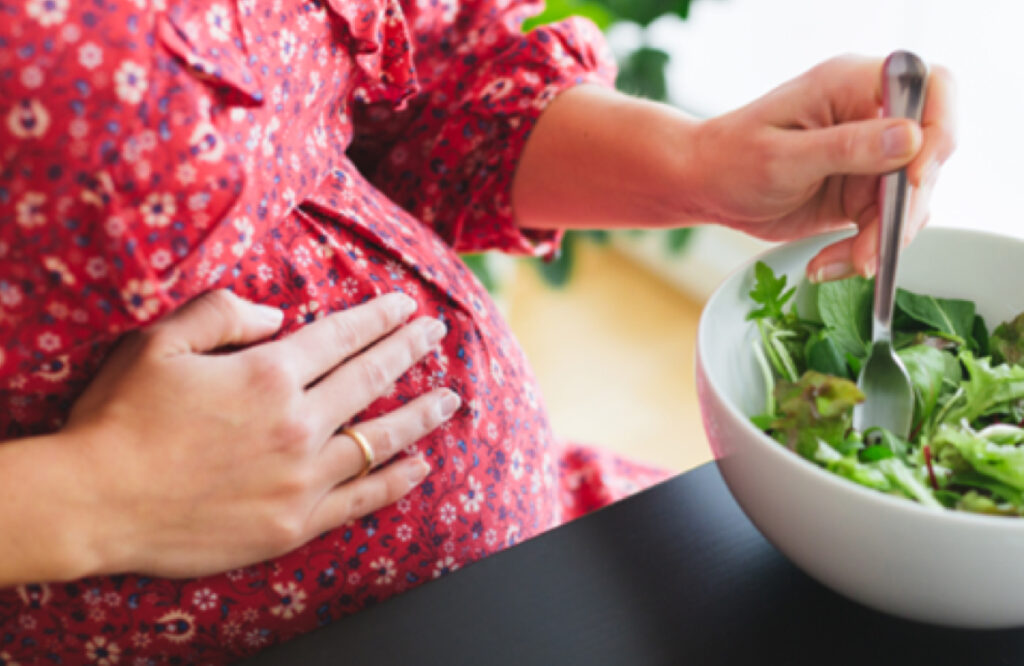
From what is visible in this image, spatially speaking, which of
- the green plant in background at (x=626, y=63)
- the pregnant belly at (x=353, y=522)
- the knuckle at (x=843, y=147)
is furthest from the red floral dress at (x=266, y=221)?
the green plant in background at (x=626, y=63)

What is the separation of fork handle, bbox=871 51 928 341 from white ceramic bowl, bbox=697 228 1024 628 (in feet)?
0.31

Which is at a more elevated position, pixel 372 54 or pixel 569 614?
pixel 372 54

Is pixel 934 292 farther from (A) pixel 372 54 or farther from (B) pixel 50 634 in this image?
(B) pixel 50 634

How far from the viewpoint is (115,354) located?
547 mm

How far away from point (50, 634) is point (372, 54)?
0.50 metres

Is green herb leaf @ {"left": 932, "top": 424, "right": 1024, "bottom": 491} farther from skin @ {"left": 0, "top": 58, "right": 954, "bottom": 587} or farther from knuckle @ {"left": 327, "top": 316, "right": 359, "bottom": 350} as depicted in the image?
knuckle @ {"left": 327, "top": 316, "right": 359, "bottom": 350}

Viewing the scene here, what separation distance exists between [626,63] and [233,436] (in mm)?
1475

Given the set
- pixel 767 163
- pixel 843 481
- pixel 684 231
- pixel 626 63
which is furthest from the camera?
pixel 684 231

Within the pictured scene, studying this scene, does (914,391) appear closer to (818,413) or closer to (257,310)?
(818,413)

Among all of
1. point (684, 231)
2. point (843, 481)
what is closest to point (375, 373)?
point (843, 481)

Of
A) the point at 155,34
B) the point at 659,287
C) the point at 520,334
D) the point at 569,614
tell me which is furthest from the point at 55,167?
the point at 659,287

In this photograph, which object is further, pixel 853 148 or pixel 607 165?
pixel 607 165

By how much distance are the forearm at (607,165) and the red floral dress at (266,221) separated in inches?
0.9

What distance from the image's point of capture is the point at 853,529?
43cm
